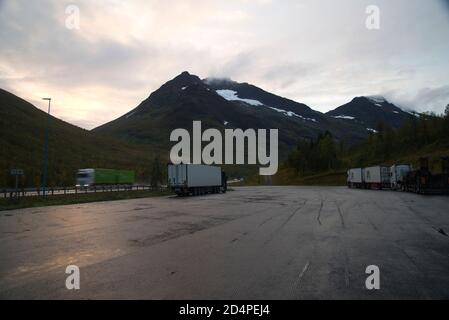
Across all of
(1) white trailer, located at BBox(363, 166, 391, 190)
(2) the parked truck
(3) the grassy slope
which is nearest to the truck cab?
(1) white trailer, located at BBox(363, 166, 391, 190)

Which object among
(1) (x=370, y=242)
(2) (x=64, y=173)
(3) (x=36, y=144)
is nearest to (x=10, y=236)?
(1) (x=370, y=242)

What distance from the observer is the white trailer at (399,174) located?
57094 mm

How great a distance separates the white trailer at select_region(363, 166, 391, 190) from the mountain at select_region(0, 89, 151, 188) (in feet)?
163

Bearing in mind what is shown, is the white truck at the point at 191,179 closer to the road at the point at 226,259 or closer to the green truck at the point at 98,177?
the green truck at the point at 98,177

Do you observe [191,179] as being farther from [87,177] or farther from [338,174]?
[338,174]

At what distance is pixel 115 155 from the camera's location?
140250 mm

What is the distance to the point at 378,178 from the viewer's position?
63.5 metres

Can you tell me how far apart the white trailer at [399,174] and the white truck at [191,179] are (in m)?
24.9

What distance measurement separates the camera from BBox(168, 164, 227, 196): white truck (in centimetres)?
4703

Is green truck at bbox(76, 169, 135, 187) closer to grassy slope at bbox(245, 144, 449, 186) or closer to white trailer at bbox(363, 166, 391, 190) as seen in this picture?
white trailer at bbox(363, 166, 391, 190)

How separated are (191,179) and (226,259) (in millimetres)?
38195

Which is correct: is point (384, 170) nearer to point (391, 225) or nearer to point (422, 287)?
point (391, 225)
